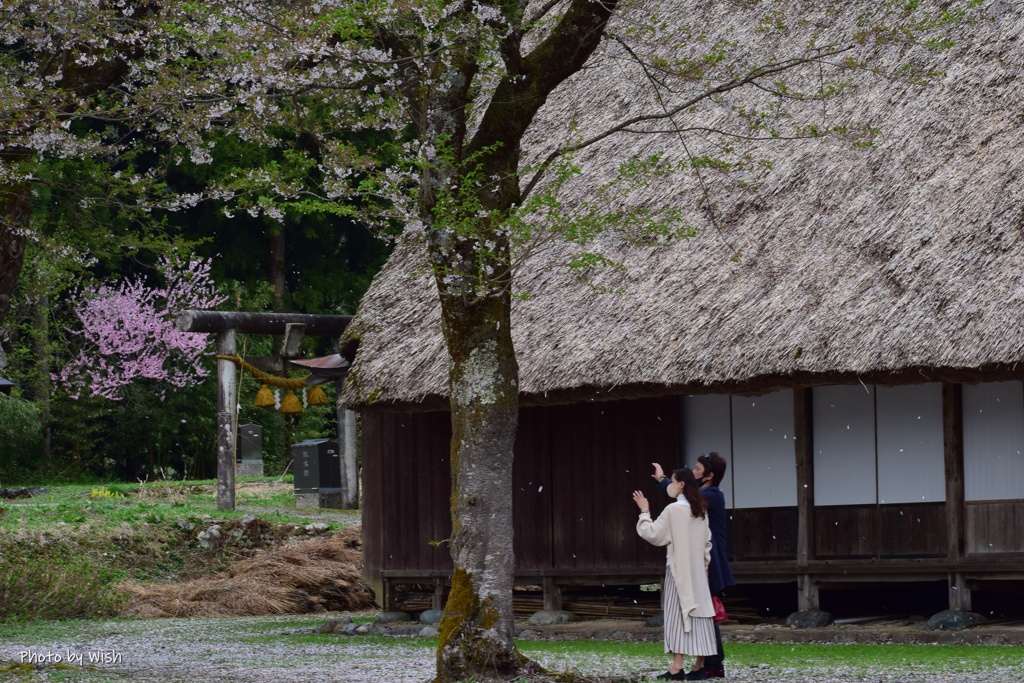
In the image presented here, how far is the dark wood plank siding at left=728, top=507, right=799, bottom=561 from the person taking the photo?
43.4 ft

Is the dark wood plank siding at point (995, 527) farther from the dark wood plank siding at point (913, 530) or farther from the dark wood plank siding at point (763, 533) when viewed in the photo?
the dark wood plank siding at point (763, 533)

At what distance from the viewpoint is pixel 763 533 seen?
1339 centimetres

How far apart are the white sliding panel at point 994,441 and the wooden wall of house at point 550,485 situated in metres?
2.78

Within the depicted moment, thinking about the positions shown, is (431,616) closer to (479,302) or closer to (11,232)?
(11,232)

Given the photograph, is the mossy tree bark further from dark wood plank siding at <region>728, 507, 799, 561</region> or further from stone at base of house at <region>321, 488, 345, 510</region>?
stone at base of house at <region>321, 488, 345, 510</region>

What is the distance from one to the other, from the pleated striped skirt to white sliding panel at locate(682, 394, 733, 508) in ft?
14.2

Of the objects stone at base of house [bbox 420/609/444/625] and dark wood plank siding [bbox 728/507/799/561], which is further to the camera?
stone at base of house [bbox 420/609/444/625]

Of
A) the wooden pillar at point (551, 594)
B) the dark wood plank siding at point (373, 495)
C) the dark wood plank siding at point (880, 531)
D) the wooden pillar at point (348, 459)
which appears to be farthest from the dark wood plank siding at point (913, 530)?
the wooden pillar at point (348, 459)

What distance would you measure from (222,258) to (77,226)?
841 inches

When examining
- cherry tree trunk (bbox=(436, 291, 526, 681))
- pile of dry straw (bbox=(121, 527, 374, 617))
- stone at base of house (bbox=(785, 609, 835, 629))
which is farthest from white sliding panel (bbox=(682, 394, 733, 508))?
pile of dry straw (bbox=(121, 527, 374, 617))

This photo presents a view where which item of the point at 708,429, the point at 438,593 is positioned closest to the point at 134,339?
the point at 438,593

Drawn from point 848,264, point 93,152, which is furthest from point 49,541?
point 848,264

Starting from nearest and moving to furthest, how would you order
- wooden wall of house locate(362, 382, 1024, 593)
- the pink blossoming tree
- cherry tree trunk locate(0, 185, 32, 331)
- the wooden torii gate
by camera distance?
1. cherry tree trunk locate(0, 185, 32, 331)
2. wooden wall of house locate(362, 382, 1024, 593)
3. the wooden torii gate
4. the pink blossoming tree

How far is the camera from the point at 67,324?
34.3m
